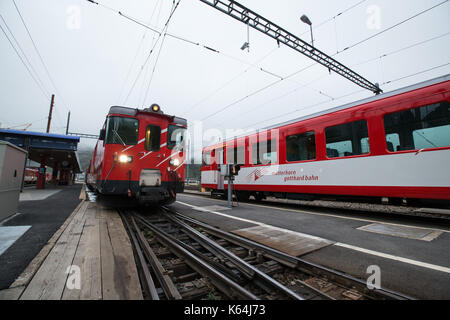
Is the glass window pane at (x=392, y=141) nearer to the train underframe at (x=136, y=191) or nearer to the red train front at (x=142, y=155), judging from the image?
the red train front at (x=142, y=155)

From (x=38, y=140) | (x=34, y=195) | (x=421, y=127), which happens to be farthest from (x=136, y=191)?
(x=38, y=140)

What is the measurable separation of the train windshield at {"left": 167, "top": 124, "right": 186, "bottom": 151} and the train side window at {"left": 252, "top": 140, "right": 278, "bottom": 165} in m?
3.31

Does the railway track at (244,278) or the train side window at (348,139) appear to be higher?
the train side window at (348,139)

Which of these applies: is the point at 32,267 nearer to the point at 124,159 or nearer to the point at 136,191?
the point at 136,191

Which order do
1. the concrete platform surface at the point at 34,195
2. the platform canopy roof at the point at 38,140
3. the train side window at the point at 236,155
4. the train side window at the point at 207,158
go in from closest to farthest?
the concrete platform surface at the point at 34,195
the train side window at the point at 236,155
the train side window at the point at 207,158
the platform canopy roof at the point at 38,140

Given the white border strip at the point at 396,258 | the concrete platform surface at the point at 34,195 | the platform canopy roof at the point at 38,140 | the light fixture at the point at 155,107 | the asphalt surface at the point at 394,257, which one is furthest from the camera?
the platform canopy roof at the point at 38,140

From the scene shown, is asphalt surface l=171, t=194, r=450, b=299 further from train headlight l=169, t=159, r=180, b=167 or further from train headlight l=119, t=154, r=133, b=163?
train headlight l=119, t=154, r=133, b=163

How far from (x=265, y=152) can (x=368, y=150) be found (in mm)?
3637

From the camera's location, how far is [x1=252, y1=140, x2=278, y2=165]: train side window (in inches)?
311

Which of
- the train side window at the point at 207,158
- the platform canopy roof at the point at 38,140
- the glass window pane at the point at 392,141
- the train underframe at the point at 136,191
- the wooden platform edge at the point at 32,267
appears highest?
the platform canopy roof at the point at 38,140

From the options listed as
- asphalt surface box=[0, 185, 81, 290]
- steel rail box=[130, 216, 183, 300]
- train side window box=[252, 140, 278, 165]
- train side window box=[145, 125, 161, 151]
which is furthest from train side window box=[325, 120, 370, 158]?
asphalt surface box=[0, 185, 81, 290]

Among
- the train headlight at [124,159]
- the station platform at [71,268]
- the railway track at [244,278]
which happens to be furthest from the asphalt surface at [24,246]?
the train headlight at [124,159]

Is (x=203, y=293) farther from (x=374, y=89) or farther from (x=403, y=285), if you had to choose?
(x=374, y=89)

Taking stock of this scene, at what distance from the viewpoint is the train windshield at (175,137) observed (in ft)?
22.5
